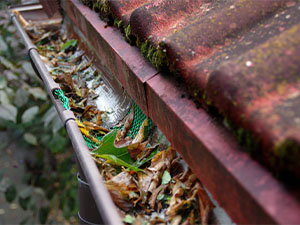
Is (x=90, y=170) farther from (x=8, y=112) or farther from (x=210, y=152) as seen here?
(x=8, y=112)

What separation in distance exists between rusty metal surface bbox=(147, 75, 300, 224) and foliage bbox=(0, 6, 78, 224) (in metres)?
2.80

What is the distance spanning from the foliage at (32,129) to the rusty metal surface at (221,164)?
280cm

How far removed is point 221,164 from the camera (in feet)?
2.55

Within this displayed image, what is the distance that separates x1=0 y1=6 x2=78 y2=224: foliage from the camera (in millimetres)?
3854

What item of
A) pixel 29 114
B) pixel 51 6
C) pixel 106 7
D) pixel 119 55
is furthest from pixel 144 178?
pixel 29 114

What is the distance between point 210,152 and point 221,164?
0.16 feet

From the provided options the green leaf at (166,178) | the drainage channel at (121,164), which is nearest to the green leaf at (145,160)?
the drainage channel at (121,164)

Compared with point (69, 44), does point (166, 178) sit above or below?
below

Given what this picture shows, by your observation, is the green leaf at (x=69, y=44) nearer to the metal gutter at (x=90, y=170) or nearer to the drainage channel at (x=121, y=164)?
the drainage channel at (x=121, y=164)

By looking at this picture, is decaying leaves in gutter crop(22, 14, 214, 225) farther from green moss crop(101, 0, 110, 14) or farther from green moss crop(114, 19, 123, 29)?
green moss crop(101, 0, 110, 14)

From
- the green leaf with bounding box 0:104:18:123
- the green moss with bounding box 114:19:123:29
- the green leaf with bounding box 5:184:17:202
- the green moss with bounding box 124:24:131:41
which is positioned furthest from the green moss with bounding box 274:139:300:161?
the green leaf with bounding box 5:184:17:202

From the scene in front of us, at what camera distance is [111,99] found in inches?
69.6

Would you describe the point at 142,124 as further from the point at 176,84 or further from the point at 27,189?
the point at 27,189

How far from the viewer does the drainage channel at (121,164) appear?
39.1 inches
